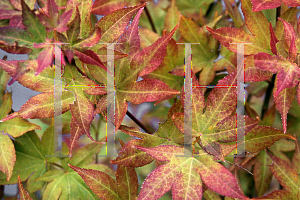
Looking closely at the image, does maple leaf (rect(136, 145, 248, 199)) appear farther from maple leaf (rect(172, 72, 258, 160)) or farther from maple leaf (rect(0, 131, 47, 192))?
maple leaf (rect(0, 131, 47, 192))

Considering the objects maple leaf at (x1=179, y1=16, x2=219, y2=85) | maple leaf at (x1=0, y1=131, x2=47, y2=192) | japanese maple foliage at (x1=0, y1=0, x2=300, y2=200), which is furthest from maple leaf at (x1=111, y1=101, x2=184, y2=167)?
maple leaf at (x1=0, y1=131, x2=47, y2=192)

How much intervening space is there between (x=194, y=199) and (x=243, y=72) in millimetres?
207

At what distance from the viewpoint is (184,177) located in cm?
36

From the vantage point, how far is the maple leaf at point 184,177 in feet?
1.13

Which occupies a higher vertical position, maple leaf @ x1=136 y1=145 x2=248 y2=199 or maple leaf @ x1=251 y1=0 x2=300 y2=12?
maple leaf @ x1=251 y1=0 x2=300 y2=12

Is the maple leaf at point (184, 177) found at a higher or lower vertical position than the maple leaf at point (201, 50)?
lower

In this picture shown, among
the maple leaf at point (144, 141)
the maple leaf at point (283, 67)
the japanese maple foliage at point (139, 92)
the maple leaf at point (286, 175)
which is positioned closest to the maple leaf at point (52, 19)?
the japanese maple foliage at point (139, 92)

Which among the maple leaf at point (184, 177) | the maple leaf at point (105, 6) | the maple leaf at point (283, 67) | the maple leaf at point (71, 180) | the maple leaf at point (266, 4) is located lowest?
the maple leaf at point (71, 180)

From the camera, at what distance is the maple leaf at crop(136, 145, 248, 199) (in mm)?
346

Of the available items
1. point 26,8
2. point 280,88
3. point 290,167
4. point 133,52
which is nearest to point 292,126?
point 290,167

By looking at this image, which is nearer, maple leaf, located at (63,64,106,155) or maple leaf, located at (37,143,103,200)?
maple leaf, located at (63,64,106,155)

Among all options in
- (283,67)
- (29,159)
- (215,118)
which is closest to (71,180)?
(29,159)

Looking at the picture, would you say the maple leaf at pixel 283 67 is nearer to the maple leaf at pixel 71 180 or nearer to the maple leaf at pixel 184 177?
the maple leaf at pixel 184 177

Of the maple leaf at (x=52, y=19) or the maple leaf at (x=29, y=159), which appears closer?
the maple leaf at (x=52, y=19)
